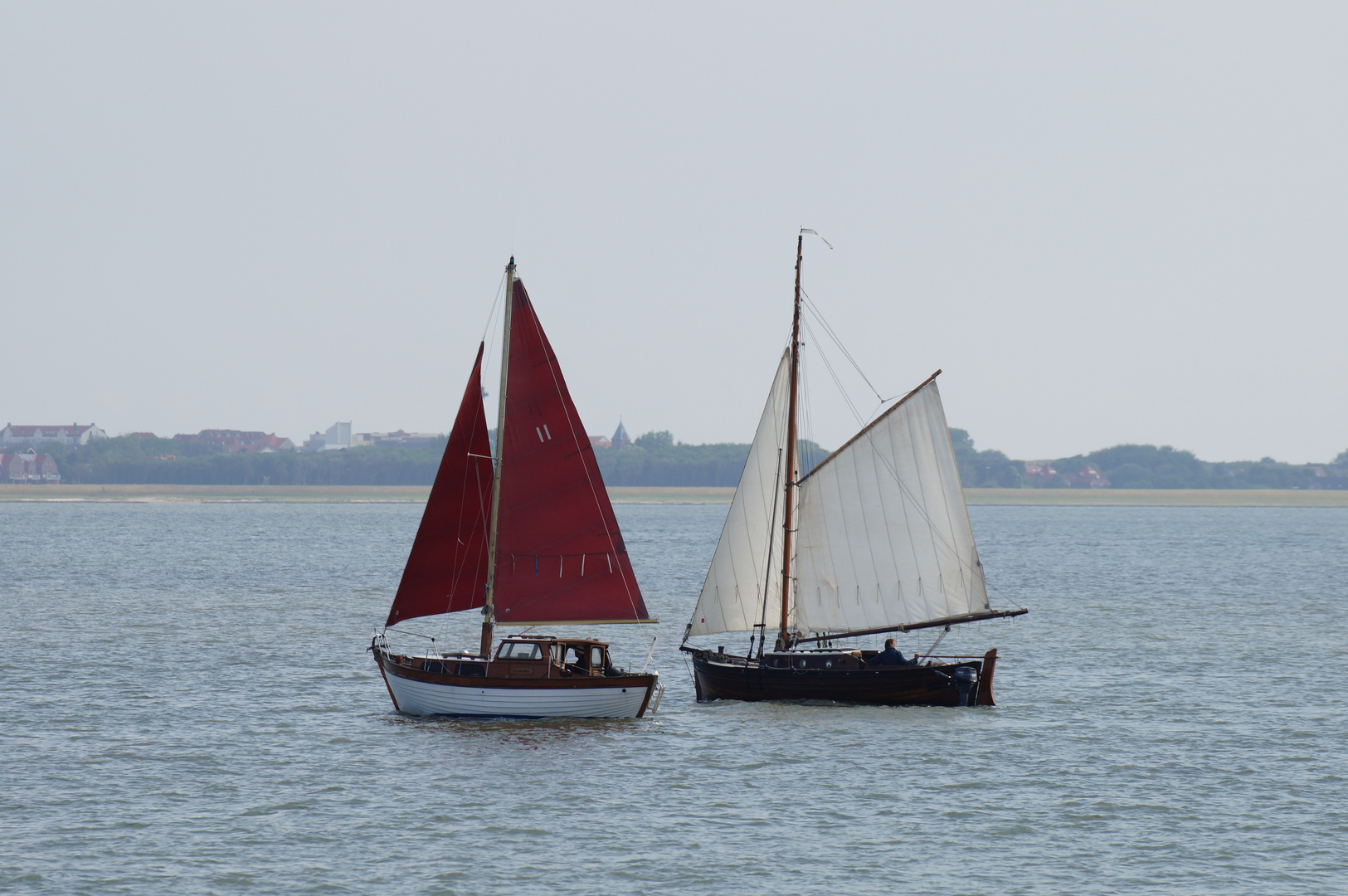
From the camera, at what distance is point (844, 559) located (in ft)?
154

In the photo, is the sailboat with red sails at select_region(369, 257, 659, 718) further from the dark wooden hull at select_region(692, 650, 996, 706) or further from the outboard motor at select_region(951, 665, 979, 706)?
the outboard motor at select_region(951, 665, 979, 706)

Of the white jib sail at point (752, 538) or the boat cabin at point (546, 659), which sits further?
the white jib sail at point (752, 538)

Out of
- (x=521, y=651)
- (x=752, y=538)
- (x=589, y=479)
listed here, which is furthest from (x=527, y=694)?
(x=752, y=538)

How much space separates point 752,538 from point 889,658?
5981 mm

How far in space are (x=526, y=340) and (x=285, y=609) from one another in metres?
45.5

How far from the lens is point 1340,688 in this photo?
52062 mm

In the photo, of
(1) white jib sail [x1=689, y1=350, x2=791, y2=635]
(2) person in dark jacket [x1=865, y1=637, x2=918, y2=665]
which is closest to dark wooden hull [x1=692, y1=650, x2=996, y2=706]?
(2) person in dark jacket [x1=865, y1=637, x2=918, y2=665]

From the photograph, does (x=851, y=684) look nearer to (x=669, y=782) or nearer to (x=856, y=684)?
(x=856, y=684)

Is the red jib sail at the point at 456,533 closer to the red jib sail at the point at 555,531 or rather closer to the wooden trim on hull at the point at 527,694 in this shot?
the red jib sail at the point at 555,531

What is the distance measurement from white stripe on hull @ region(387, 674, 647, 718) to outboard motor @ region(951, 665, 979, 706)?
35.0 feet

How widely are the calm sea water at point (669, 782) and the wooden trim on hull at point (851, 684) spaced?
20.6 inches

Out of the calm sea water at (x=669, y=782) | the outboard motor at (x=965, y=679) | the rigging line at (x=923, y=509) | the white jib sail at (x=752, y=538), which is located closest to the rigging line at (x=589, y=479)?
the calm sea water at (x=669, y=782)

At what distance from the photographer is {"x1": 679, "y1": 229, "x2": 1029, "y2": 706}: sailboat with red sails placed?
4559 cm

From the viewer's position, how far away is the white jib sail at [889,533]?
151 feet
